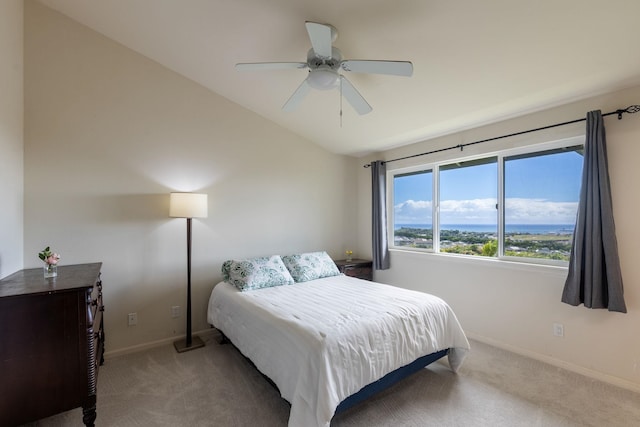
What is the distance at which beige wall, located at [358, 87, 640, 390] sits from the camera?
91.4 inches

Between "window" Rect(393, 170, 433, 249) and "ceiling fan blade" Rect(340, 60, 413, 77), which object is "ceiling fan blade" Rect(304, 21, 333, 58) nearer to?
"ceiling fan blade" Rect(340, 60, 413, 77)

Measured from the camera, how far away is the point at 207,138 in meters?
3.38

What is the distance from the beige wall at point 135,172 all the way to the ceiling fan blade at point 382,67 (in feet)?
6.73

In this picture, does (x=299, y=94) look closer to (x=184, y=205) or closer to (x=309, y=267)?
(x=184, y=205)

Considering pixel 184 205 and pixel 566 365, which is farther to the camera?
pixel 184 205

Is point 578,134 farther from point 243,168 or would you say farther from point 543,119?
point 243,168

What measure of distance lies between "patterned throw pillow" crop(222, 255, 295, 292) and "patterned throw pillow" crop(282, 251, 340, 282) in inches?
4.8

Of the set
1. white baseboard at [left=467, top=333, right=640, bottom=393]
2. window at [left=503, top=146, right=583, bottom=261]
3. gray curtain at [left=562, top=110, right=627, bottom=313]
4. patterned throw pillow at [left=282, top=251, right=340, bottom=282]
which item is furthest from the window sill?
patterned throw pillow at [left=282, top=251, right=340, bottom=282]

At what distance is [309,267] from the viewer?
3482 millimetres

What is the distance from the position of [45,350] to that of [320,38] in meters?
2.41

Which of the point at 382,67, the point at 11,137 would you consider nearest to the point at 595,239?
the point at 382,67

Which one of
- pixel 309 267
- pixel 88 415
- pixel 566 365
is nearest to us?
pixel 88 415

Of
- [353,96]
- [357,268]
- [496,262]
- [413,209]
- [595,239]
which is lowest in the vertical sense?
[357,268]

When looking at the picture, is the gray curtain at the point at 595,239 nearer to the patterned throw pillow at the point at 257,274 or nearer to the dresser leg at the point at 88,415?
the patterned throw pillow at the point at 257,274
